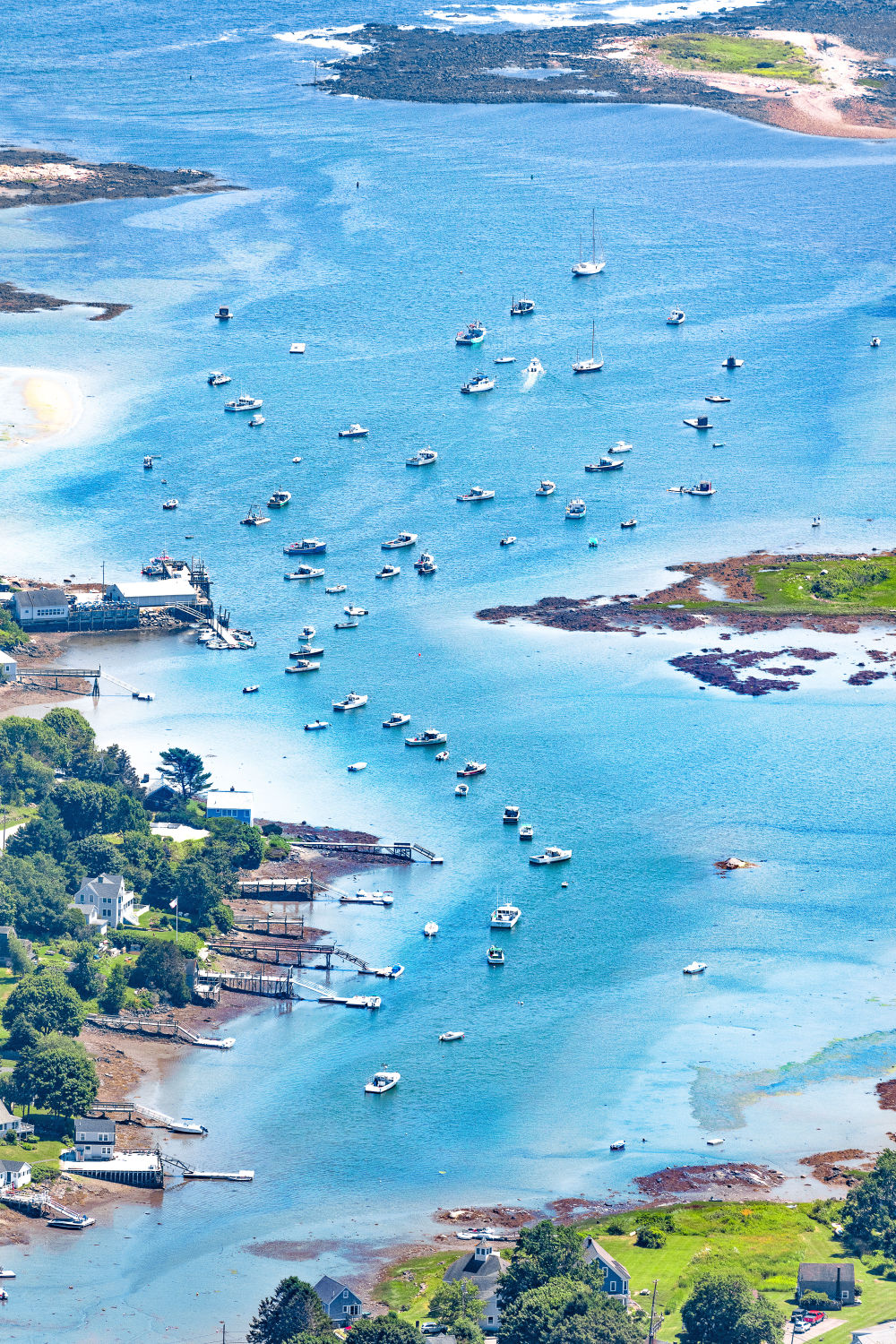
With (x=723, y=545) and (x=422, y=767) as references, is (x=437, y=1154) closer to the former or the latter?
(x=422, y=767)

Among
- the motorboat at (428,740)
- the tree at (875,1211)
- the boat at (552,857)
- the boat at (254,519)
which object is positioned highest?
the boat at (254,519)

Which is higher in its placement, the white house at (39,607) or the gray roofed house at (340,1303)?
the white house at (39,607)

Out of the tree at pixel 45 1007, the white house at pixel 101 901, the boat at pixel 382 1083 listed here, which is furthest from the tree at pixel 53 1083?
the white house at pixel 101 901

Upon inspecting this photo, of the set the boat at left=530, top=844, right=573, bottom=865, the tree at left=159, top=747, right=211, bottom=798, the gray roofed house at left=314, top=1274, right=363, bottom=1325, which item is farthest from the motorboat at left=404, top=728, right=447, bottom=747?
the gray roofed house at left=314, top=1274, right=363, bottom=1325

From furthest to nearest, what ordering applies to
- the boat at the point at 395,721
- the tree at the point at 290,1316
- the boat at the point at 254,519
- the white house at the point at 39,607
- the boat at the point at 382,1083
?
the boat at the point at 254,519, the white house at the point at 39,607, the boat at the point at 395,721, the boat at the point at 382,1083, the tree at the point at 290,1316

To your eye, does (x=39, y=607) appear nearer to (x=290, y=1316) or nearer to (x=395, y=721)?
(x=395, y=721)

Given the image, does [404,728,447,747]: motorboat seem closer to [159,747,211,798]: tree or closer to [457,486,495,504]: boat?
[159,747,211,798]: tree

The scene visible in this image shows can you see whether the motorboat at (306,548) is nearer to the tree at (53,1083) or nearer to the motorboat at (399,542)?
the motorboat at (399,542)
